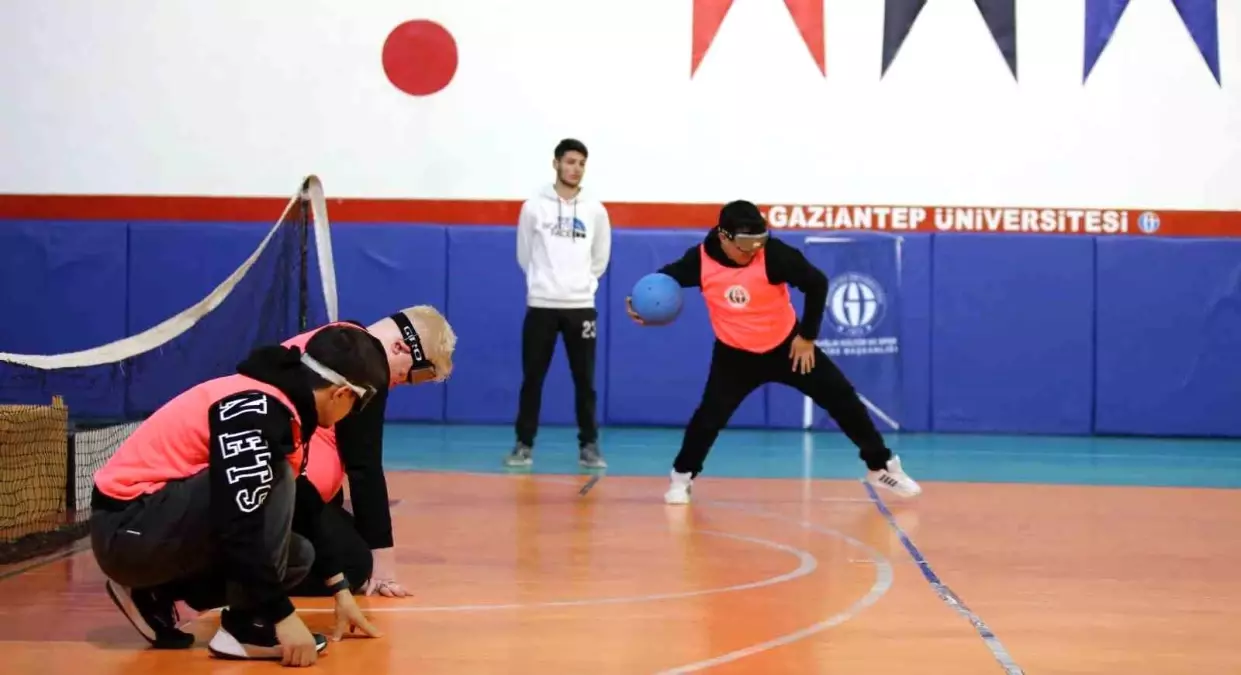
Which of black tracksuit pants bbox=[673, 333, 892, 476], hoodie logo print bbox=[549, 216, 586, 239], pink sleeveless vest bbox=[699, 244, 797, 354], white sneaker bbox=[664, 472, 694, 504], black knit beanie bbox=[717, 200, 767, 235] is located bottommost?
white sneaker bbox=[664, 472, 694, 504]

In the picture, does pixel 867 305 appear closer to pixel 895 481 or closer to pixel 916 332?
pixel 916 332

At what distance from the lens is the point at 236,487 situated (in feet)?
14.8

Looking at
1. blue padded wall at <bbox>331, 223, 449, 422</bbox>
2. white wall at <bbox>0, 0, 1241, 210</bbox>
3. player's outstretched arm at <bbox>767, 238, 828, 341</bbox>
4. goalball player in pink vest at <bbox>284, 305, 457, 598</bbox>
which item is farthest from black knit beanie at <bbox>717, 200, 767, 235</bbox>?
blue padded wall at <bbox>331, 223, 449, 422</bbox>

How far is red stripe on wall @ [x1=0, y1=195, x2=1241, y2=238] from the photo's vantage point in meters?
14.1

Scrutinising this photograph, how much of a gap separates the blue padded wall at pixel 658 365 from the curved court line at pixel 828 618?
539cm

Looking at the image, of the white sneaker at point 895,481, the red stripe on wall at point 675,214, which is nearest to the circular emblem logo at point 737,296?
the white sneaker at point 895,481

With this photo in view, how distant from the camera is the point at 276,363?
4.73m

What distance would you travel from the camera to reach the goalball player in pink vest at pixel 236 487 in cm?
453

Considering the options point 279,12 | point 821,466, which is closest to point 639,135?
point 279,12

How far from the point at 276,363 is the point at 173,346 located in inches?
311

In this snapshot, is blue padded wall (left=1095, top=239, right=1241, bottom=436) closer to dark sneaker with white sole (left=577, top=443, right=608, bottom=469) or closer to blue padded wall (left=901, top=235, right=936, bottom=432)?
blue padded wall (left=901, top=235, right=936, bottom=432)

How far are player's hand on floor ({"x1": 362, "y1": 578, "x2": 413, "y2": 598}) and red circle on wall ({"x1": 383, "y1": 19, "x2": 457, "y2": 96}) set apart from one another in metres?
8.94

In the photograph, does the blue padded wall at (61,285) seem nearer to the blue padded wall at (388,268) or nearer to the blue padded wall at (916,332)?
the blue padded wall at (388,268)

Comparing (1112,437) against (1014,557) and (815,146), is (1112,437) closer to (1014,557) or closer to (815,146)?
(815,146)
